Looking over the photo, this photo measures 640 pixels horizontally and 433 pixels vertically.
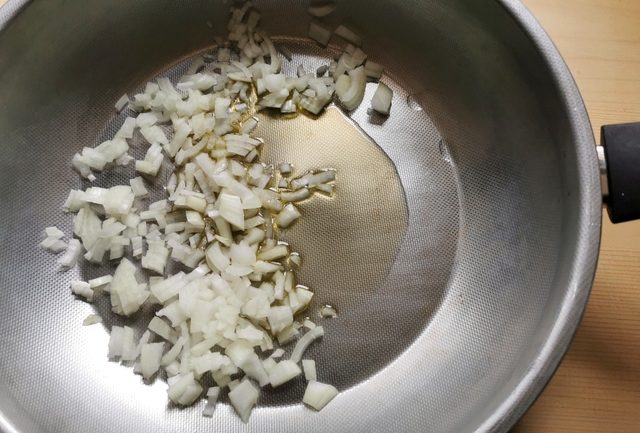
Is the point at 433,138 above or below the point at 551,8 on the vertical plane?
below

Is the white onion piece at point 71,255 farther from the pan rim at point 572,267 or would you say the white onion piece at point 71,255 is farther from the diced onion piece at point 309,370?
the pan rim at point 572,267

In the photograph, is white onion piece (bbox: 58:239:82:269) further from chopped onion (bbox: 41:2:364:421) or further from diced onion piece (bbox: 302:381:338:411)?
diced onion piece (bbox: 302:381:338:411)

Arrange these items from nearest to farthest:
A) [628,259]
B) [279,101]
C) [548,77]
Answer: [548,77]
[628,259]
[279,101]

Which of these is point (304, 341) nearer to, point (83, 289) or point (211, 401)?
point (211, 401)

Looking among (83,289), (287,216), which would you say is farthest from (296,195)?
(83,289)

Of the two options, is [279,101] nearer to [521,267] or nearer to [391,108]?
[391,108]

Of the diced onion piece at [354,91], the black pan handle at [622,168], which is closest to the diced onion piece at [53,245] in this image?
the diced onion piece at [354,91]

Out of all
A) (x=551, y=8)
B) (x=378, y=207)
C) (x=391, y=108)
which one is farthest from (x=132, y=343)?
(x=551, y=8)
